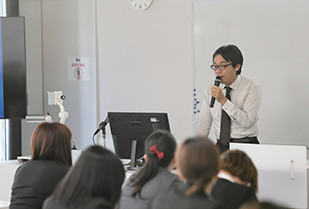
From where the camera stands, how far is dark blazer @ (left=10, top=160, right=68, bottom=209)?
2.65 meters

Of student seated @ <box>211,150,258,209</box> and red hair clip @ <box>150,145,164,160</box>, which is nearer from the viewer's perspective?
student seated @ <box>211,150,258,209</box>

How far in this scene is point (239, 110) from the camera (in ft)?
12.7

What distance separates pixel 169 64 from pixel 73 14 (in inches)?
54.9

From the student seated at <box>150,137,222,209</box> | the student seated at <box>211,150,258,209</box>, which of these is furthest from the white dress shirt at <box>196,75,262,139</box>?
the student seated at <box>150,137,222,209</box>

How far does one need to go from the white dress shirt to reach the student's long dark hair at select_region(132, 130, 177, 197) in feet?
4.11

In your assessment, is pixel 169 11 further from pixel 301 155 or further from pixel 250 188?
pixel 250 188

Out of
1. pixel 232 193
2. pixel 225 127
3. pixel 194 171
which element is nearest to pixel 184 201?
pixel 194 171

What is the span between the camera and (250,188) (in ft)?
7.43

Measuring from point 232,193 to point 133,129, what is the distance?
1.62 metres

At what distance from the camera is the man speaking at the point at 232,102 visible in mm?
3910

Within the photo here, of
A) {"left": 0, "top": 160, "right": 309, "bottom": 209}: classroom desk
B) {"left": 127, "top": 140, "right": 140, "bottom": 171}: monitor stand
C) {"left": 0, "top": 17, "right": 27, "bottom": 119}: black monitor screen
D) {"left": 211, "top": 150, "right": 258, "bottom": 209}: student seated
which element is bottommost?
{"left": 0, "top": 160, "right": 309, "bottom": 209}: classroom desk

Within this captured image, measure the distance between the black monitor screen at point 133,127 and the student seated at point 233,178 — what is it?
122cm

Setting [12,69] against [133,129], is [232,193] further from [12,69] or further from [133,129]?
[12,69]

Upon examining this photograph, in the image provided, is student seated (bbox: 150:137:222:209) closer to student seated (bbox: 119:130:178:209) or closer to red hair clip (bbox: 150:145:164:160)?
student seated (bbox: 119:130:178:209)
